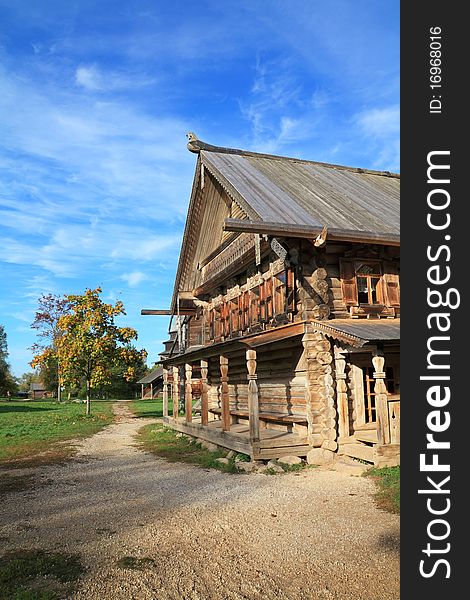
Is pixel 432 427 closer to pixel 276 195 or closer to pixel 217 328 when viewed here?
pixel 276 195

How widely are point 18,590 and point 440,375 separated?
14.3ft

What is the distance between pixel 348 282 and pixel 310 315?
149cm

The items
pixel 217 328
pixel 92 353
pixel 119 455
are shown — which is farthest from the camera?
pixel 92 353

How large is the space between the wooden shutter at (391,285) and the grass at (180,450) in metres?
6.09

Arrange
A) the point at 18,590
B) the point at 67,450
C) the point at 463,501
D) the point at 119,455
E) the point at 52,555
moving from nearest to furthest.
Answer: the point at 463,501
the point at 18,590
the point at 52,555
the point at 119,455
the point at 67,450

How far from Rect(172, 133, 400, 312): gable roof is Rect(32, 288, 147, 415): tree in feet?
19.5

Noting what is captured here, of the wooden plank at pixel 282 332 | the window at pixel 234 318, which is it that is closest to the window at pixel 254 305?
the window at pixel 234 318

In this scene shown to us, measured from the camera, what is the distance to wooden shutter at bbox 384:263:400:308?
13.4m

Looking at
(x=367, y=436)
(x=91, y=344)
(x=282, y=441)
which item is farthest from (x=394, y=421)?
(x=91, y=344)

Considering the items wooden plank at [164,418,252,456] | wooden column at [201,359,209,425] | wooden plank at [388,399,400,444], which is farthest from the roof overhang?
wooden column at [201,359,209,425]

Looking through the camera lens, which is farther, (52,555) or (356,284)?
(356,284)

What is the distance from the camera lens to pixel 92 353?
26.6 meters

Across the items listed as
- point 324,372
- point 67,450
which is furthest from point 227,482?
point 67,450

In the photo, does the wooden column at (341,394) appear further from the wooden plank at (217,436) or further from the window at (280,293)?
the wooden plank at (217,436)
